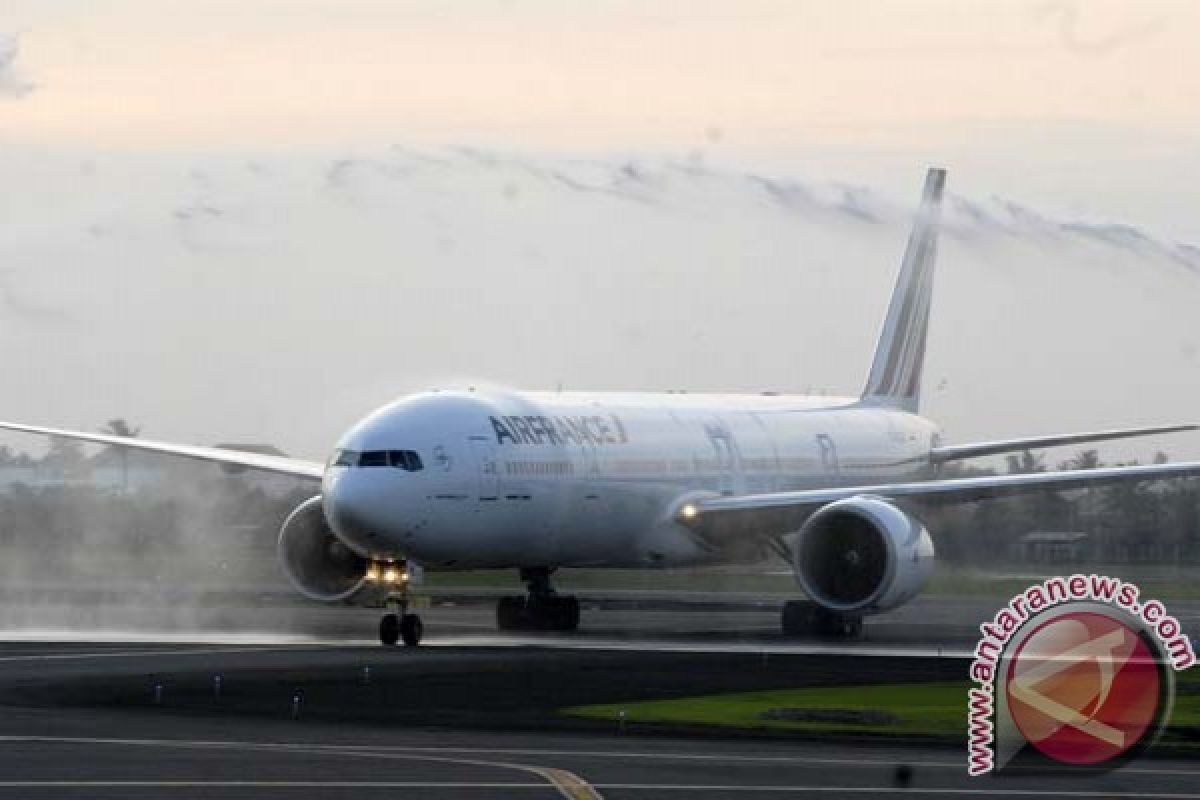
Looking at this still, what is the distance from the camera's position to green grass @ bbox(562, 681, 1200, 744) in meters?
38.5

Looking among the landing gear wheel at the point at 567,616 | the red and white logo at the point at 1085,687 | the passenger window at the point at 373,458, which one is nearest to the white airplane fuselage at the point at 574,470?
the passenger window at the point at 373,458

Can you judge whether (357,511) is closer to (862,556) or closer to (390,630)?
(390,630)

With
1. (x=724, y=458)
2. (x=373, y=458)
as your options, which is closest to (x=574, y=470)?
(x=373, y=458)

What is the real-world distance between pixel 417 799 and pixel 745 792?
3.48 meters

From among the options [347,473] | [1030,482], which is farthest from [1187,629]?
[347,473]

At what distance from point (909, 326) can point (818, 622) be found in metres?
19.5

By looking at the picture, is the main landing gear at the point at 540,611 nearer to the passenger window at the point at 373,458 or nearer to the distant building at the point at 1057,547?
the passenger window at the point at 373,458

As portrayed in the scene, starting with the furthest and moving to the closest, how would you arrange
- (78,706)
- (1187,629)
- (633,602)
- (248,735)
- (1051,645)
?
(633,602)
(1187,629)
(1051,645)
(78,706)
(248,735)

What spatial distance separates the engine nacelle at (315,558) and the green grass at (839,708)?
824 inches

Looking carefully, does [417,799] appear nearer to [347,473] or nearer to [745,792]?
[745,792]

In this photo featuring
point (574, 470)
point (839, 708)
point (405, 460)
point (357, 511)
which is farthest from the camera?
point (574, 470)

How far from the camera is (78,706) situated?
134 ft

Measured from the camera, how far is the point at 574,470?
62.8 metres

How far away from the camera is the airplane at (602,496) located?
58.6 metres
